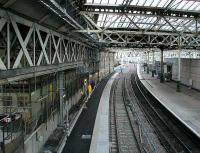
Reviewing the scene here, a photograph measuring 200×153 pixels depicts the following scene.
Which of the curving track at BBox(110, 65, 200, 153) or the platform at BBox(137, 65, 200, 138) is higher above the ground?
the platform at BBox(137, 65, 200, 138)

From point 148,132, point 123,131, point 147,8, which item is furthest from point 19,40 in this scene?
point 147,8

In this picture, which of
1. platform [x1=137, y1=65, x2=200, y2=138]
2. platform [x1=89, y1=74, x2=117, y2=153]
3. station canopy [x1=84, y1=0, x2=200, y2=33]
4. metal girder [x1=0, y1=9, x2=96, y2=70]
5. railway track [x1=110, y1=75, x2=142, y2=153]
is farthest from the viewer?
station canopy [x1=84, y1=0, x2=200, y2=33]

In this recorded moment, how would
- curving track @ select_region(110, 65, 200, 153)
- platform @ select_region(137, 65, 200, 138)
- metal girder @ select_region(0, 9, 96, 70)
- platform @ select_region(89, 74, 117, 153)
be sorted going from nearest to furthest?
metal girder @ select_region(0, 9, 96, 70) < platform @ select_region(89, 74, 117, 153) < curving track @ select_region(110, 65, 200, 153) < platform @ select_region(137, 65, 200, 138)

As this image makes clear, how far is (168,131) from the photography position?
1959 cm

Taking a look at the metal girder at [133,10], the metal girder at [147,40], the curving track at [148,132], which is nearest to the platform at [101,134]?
the curving track at [148,132]

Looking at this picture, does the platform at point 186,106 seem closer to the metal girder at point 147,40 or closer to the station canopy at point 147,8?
the metal girder at point 147,40

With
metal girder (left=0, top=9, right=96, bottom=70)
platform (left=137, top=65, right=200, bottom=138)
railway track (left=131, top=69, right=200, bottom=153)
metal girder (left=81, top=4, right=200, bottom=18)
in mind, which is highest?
metal girder (left=81, top=4, right=200, bottom=18)

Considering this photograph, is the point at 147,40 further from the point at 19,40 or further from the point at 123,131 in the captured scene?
the point at 19,40

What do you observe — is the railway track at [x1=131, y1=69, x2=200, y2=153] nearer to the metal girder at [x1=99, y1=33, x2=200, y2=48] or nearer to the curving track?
the curving track

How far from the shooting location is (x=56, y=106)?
743 inches

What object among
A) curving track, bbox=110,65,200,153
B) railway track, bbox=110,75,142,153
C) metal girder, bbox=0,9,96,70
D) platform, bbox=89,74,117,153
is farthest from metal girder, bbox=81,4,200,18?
railway track, bbox=110,75,142,153

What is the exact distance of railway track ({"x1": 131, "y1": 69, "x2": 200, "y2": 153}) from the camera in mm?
16005

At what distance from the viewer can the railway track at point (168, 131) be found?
16.0m

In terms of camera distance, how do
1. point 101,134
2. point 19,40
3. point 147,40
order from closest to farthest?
point 19,40, point 101,134, point 147,40
